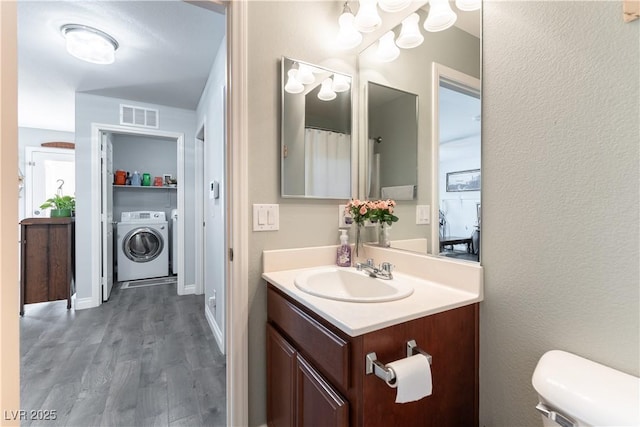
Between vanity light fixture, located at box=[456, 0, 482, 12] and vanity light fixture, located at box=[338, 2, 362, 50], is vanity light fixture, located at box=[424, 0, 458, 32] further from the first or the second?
vanity light fixture, located at box=[338, 2, 362, 50]

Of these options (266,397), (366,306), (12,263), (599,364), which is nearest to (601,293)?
(599,364)

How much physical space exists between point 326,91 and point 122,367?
7.46 feet

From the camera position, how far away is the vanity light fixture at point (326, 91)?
1.46 m

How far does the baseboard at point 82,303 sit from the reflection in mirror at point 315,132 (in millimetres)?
3132

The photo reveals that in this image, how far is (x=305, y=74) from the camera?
139cm

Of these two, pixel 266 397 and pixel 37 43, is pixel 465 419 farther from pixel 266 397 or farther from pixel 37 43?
pixel 37 43

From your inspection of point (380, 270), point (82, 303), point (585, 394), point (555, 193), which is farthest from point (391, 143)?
point (82, 303)

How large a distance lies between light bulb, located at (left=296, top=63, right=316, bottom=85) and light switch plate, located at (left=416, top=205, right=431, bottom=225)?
83cm

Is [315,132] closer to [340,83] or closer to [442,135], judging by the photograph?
[340,83]

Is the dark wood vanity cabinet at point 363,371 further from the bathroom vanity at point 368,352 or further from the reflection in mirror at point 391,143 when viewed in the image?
the reflection in mirror at point 391,143

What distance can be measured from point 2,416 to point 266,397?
35.2 inches

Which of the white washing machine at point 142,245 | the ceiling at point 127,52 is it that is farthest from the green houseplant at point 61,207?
the ceiling at point 127,52

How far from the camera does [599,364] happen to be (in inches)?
27.8

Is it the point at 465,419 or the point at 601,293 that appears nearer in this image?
the point at 601,293
